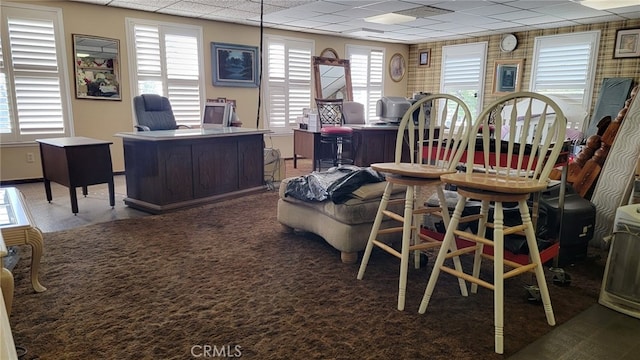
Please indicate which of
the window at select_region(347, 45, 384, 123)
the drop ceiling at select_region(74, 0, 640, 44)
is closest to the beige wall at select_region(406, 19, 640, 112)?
the drop ceiling at select_region(74, 0, 640, 44)

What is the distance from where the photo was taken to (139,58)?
558 centimetres

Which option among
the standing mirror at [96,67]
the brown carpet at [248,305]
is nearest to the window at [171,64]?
the standing mirror at [96,67]

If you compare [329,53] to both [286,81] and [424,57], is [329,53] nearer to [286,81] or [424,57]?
[286,81]

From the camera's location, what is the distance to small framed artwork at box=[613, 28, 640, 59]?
5.72 meters

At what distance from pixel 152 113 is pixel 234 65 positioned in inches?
82.1

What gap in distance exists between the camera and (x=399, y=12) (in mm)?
5484

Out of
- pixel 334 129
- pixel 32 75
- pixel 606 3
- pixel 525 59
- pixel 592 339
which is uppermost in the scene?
pixel 606 3

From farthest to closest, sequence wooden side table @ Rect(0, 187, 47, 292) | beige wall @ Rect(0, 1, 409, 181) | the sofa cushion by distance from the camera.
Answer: beige wall @ Rect(0, 1, 409, 181)
the sofa cushion
wooden side table @ Rect(0, 187, 47, 292)

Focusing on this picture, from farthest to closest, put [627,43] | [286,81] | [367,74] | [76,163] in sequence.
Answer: [367,74]
[286,81]
[627,43]
[76,163]

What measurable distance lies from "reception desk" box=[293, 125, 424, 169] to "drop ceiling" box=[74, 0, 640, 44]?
157 cm

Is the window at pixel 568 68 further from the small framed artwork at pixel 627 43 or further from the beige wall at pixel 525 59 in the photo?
the small framed artwork at pixel 627 43

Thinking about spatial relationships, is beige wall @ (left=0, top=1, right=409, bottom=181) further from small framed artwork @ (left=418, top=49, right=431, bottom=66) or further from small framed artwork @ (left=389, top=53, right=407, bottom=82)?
small framed artwork @ (left=418, top=49, right=431, bottom=66)

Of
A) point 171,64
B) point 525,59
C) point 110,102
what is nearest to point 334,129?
point 171,64

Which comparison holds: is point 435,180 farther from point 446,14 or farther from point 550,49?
point 550,49
